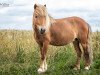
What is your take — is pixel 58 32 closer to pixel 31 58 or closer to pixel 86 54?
pixel 86 54

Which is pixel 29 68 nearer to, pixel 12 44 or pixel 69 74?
pixel 69 74

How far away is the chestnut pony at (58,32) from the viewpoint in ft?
31.4

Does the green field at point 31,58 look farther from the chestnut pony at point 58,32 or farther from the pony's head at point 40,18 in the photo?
the pony's head at point 40,18

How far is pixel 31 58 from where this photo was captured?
12352 mm

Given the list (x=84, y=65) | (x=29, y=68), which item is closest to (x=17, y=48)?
(x=29, y=68)

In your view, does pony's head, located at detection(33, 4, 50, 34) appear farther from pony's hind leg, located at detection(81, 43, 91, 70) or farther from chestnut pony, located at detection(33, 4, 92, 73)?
pony's hind leg, located at detection(81, 43, 91, 70)

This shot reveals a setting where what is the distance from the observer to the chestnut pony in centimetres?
956

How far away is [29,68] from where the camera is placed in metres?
10.8

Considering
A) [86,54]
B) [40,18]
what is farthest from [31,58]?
[40,18]

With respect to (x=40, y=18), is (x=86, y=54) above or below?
below

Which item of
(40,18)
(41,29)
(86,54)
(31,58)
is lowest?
(31,58)

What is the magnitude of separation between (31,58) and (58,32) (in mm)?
2391

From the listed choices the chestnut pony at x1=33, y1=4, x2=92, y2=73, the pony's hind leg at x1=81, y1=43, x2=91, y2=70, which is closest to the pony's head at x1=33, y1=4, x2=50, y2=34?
the chestnut pony at x1=33, y1=4, x2=92, y2=73

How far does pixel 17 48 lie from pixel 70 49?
7.15ft
